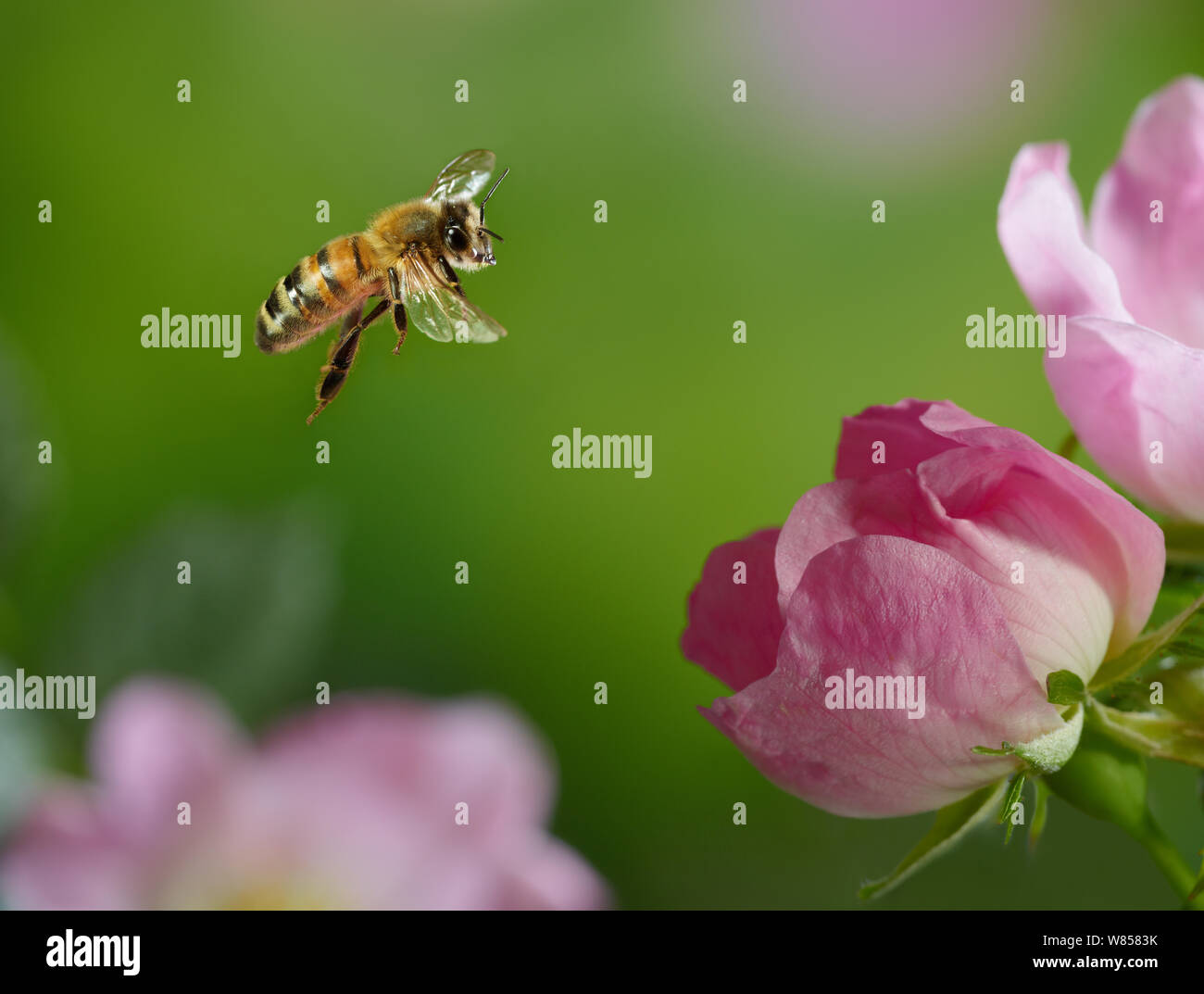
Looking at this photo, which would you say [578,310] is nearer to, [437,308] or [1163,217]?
[437,308]

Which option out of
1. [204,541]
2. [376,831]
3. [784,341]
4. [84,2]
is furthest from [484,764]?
[84,2]

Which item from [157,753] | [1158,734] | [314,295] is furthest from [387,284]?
[1158,734]

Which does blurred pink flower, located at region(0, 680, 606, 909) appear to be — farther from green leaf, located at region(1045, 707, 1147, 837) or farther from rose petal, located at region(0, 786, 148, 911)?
green leaf, located at region(1045, 707, 1147, 837)

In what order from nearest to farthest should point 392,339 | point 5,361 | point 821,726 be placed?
point 821,726 → point 5,361 → point 392,339

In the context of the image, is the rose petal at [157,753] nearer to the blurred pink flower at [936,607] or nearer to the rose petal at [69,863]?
the rose petal at [69,863]

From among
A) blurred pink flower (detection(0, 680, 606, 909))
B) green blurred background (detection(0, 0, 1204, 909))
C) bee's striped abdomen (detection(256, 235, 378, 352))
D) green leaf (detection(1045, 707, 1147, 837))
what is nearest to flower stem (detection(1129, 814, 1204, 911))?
green leaf (detection(1045, 707, 1147, 837))

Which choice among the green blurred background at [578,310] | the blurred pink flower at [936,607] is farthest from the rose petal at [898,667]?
Answer: the green blurred background at [578,310]

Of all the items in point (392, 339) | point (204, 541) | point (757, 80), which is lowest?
point (204, 541)

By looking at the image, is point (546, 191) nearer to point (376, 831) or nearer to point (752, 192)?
point (752, 192)
